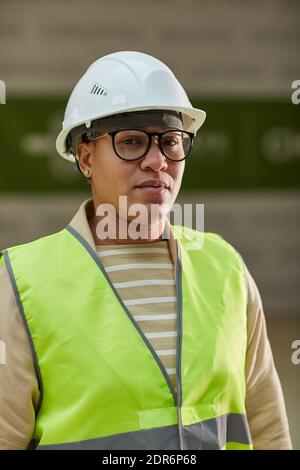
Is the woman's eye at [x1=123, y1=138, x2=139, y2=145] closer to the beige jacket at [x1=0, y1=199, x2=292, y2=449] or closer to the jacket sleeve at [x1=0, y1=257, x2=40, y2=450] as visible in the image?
the beige jacket at [x1=0, y1=199, x2=292, y2=449]

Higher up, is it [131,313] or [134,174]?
[134,174]

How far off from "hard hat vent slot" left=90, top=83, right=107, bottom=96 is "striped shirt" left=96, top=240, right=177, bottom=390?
1.03 ft

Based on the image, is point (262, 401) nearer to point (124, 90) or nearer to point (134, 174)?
point (134, 174)

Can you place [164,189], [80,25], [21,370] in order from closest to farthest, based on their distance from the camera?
1. [21,370]
2. [164,189]
3. [80,25]

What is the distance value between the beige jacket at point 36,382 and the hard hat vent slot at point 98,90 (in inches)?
9.6

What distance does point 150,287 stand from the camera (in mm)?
1579

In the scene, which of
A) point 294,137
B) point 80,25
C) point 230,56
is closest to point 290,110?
point 294,137

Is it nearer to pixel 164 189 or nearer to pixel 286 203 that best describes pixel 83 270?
pixel 164 189

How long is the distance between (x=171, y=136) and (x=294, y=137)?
18.7 feet

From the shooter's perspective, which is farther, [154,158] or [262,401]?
[262,401]

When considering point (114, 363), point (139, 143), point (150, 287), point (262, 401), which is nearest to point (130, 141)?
point (139, 143)

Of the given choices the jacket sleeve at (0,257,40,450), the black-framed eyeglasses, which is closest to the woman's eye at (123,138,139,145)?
the black-framed eyeglasses

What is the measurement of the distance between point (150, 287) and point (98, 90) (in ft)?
1.37

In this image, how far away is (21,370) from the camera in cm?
144
